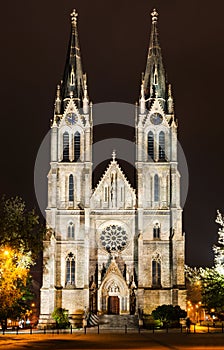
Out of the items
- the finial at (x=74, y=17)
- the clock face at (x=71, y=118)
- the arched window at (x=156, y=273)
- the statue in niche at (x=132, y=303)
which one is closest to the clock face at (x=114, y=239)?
the arched window at (x=156, y=273)

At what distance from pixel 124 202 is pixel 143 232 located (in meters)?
3.95

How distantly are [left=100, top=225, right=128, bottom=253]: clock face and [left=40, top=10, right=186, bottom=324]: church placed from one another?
0.11 m

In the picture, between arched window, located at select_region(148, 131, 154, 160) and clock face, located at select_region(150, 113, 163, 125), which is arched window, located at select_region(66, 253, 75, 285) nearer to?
arched window, located at select_region(148, 131, 154, 160)

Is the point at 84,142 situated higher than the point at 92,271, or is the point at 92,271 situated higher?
the point at 84,142

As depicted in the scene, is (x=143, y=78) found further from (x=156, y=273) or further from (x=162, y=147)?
(x=156, y=273)

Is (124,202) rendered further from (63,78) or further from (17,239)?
(17,239)

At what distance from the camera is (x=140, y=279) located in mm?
75438

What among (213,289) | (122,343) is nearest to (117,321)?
(213,289)

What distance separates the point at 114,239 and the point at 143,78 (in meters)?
18.6

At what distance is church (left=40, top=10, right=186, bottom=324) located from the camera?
7575 centimetres

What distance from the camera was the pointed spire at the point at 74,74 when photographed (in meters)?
81.4

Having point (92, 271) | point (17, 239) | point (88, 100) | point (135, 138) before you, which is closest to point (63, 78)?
point (88, 100)

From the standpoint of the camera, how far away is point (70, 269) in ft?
252

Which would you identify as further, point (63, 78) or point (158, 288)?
point (63, 78)
